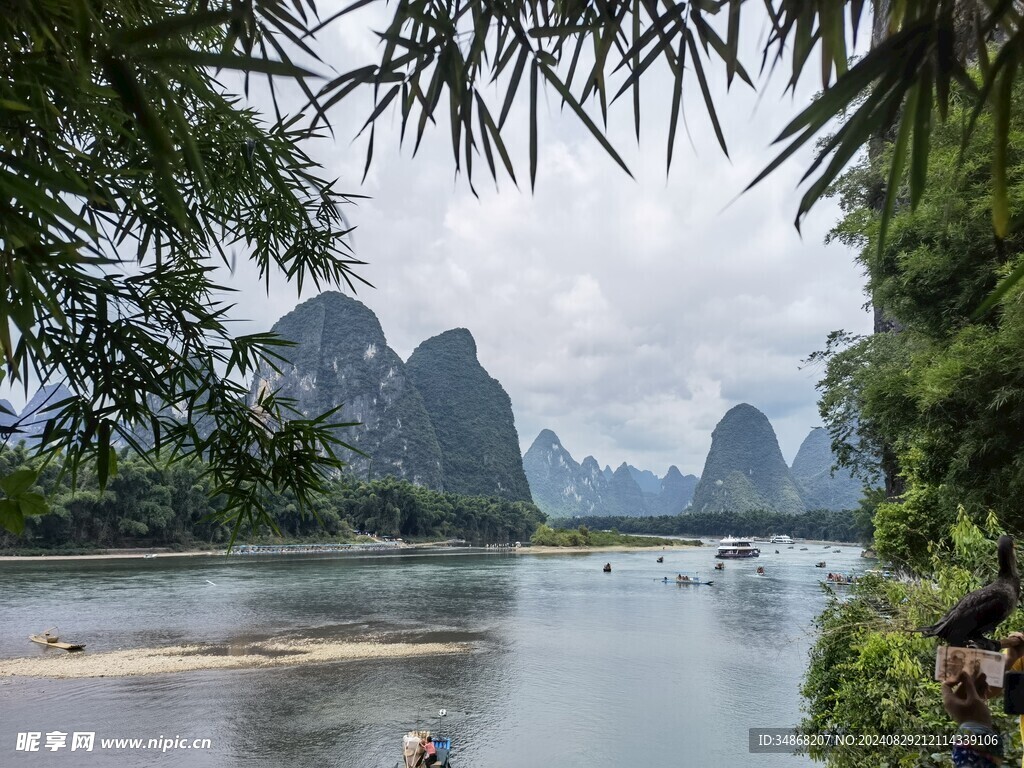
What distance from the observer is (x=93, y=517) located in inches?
1480

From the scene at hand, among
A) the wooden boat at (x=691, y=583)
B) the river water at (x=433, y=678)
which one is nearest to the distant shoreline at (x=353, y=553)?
the river water at (x=433, y=678)

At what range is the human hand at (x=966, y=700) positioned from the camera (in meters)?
2.47

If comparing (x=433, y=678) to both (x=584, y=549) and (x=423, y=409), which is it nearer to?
(x=584, y=549)

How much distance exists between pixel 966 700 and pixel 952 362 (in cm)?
299

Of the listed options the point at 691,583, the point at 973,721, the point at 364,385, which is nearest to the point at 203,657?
the point at 973,721

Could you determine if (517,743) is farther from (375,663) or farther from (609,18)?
(609,18)

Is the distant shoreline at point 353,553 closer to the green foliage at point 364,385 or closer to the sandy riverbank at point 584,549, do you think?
the sandy riverbank at point 584,549

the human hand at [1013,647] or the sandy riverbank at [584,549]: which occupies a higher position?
the human hand at [1013,647]

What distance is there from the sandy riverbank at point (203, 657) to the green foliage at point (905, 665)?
1221 cm

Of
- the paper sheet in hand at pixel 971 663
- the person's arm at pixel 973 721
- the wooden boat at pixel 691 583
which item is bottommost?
the wooden boat at pixel 691 583

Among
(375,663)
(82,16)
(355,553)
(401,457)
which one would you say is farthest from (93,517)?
(401,457)

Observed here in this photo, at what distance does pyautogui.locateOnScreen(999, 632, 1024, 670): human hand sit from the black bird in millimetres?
54

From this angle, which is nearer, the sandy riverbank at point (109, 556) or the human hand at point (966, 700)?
the human hand at point (966, 700)

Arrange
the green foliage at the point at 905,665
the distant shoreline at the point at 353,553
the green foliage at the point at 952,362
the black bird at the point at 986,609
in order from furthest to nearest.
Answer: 1. the distant shoreline at the point at 353,553
2. the green foliage at the point at 952,362
3. the green foliage at the point at 905,665
4. the black bird at the point at 986,609
